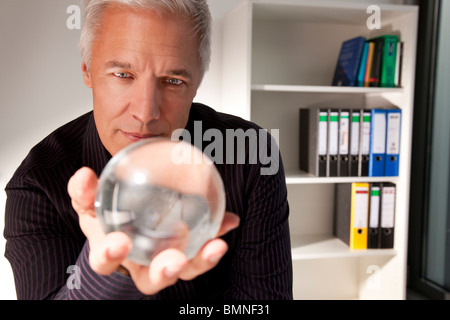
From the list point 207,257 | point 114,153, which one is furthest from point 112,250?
point 114,153

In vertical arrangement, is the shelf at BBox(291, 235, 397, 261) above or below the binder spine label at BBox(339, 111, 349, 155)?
below

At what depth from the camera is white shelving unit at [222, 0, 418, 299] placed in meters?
2.41

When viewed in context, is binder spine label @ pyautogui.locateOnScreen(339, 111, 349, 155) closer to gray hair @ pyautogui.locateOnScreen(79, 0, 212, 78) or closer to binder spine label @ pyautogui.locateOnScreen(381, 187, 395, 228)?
binder spine label @ pyautogui.locateOnScreen(381, 187, 395, 228)

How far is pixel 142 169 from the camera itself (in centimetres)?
57

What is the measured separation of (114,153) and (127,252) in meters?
0.52

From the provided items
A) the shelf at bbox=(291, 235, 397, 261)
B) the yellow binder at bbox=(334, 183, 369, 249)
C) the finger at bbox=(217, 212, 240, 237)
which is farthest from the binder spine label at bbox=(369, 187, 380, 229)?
the finger at bbox=(217, 212, 240, 237)

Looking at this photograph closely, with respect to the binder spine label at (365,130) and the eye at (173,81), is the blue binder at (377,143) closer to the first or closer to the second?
the binder spine label at (365,130)

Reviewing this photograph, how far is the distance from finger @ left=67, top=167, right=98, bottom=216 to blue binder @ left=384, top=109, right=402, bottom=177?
219 cm

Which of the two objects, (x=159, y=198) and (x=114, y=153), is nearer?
(x=159, y=198)

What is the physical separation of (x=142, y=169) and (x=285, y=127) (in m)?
2.23

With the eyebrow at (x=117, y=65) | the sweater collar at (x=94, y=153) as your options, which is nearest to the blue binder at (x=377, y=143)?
the sweater collar at (x=94, y=153)

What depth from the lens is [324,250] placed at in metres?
2.56

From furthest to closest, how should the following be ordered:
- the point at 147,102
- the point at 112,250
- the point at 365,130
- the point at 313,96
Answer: the point at 313,96 < the point at 365,130 < the point at 147,102 < the point at 112,250

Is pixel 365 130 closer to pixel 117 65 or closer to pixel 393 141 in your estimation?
pixel 393 141
